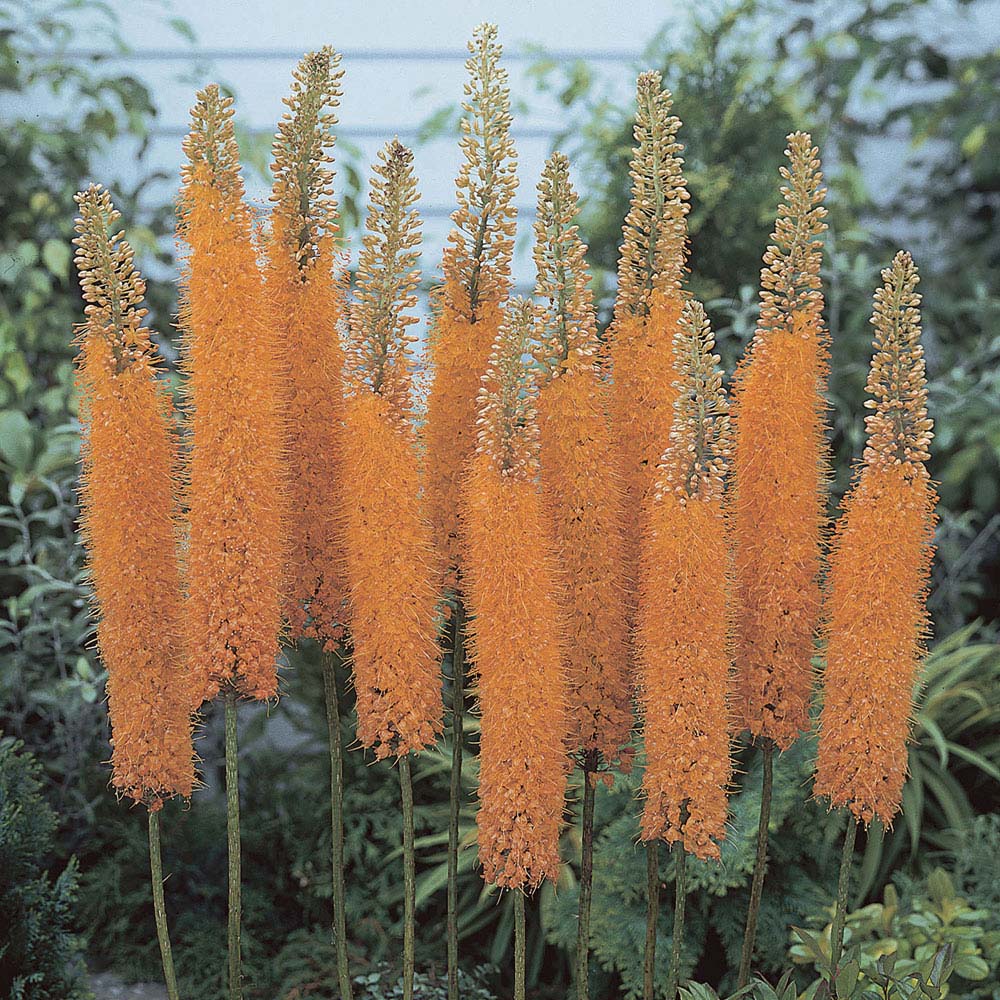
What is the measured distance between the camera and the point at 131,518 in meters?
1.39

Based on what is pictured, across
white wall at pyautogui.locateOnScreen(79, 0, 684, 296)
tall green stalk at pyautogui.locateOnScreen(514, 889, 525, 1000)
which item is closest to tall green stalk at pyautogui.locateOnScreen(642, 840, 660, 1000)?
tall green stalk at pyautogui.locateOnScreen(514, 889, 525, 1000)

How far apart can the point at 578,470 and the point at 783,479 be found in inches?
9.7

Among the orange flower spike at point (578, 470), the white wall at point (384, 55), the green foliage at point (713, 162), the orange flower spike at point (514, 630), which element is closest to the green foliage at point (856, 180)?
the green foliage at point (713, 162)

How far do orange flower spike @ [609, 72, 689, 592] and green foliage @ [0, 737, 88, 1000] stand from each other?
1.15m

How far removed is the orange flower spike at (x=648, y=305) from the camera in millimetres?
1446

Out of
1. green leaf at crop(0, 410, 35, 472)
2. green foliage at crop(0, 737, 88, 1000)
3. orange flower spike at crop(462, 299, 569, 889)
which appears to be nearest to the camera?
orange flower spike at crop(462, 299, 569, 889)

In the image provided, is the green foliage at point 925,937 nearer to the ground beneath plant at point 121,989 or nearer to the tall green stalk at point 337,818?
the tall green stalk at point 337,818

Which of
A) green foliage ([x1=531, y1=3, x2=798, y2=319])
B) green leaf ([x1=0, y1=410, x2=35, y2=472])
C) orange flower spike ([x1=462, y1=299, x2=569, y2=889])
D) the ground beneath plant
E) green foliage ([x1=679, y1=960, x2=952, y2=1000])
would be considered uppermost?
green foliage ([x1=531, y1=3, x2=798, y2=319])

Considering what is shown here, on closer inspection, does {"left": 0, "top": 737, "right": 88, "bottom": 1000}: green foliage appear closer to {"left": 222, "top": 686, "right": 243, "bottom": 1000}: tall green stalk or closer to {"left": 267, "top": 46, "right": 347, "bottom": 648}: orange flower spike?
{"left": 222, "top": 686, "right": 243, "bottom": 1000}: tall green stalk

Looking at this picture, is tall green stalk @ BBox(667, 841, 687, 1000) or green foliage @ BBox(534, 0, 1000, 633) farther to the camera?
green foliage @ BBox(534, 0, 1000, 633)

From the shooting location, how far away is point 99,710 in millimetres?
2982

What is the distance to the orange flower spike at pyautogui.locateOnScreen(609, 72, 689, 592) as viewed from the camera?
1.45 meters

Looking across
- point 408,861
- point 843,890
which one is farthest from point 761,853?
point 408,861

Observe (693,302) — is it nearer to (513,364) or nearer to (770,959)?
(513,364)
